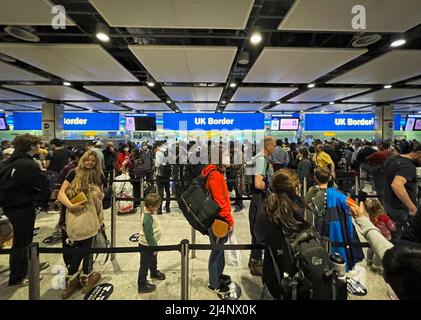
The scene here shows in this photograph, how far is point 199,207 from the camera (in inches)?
95.9

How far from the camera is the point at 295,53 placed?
5.04 metres

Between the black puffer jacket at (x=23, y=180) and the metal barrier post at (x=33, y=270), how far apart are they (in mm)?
1162

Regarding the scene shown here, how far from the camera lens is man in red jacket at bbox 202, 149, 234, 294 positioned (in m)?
2.54

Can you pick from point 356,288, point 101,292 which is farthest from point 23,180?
point 356,288

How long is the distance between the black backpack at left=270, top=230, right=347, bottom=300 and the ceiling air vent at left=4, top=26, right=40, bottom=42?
17.5ft

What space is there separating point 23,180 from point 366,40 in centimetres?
595

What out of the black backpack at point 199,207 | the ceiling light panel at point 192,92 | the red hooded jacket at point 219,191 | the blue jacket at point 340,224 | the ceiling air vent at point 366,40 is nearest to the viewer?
the blue jacket at point 340,224

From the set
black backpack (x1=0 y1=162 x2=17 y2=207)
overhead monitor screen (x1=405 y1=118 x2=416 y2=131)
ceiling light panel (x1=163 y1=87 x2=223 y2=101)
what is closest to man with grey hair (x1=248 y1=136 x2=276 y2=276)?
black backpack (x1=0 y1=162 x2=17 y2=207)

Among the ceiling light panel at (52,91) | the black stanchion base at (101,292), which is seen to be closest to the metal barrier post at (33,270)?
the black stanchion base at (101,292)

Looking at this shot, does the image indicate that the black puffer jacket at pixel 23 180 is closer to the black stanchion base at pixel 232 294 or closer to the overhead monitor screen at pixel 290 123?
the black stanchion base at pixel 232 294

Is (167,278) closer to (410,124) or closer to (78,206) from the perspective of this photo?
(78,206)

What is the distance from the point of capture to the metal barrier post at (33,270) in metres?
1.85
